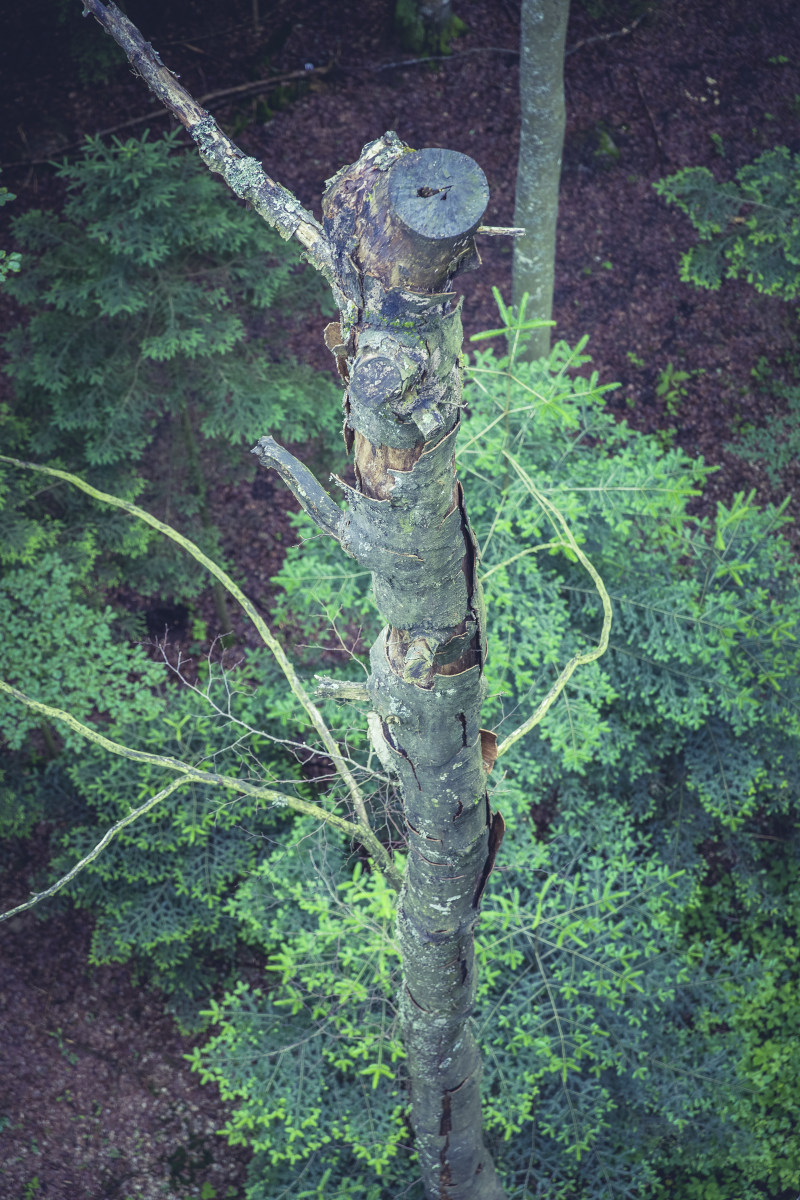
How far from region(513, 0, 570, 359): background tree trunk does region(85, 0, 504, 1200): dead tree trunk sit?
175 inches

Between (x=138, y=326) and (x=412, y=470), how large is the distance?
5289mm

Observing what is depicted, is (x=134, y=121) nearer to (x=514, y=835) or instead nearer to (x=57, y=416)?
(x=57, y=416)

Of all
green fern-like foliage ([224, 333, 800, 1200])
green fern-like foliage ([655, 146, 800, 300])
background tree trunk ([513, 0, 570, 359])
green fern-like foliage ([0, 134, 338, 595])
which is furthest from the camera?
green fern-like foliage ([655, 146, 800, 300])

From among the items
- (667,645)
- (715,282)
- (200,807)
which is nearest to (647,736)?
(667,645)

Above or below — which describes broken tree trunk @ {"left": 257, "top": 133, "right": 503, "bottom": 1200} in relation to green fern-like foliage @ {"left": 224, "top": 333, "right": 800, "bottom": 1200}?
above

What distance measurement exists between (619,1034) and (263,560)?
5.41 metres

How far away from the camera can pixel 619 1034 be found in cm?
483

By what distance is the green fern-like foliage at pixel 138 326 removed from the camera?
556cm

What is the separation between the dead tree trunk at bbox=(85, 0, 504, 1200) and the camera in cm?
156

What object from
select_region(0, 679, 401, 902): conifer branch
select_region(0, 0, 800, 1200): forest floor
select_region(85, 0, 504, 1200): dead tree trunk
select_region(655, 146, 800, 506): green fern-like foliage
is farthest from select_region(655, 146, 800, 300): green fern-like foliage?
select_region(85, 0, 504, 1200): dead tree trunk

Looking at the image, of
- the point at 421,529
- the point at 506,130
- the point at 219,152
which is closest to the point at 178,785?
the point at 421,529

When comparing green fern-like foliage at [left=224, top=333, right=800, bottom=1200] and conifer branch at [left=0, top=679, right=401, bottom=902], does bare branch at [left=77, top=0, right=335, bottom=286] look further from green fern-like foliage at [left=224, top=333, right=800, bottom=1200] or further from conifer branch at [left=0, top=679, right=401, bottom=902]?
green fern-like foliage at [left=224, top=333, right=800, bottom=1200]

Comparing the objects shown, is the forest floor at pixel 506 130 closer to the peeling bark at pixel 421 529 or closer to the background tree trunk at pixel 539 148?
the background tree trunk at pixel 539 148

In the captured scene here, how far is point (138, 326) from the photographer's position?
20.7ft
